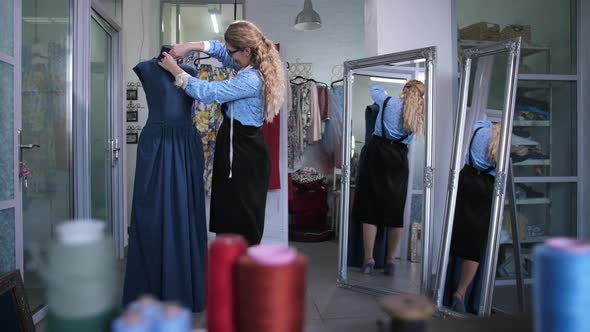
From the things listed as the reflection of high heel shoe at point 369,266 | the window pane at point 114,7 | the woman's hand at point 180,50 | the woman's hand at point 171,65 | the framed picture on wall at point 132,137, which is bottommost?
the reflection of high heel shoe at point 369,266

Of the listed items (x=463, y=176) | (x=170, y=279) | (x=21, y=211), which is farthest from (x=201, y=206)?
(x=463, y=176)

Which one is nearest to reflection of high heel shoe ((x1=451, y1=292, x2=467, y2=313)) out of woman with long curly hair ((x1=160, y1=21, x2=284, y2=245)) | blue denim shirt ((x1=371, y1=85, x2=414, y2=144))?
blue denim shirt ((x1=371, y1=85, x2=414, y2=144))

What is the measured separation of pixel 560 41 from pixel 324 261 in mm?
2672

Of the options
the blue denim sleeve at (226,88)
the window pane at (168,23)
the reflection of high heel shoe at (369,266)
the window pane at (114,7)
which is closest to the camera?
the blue denim sleeve at (226,88)

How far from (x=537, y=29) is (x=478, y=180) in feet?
4.82

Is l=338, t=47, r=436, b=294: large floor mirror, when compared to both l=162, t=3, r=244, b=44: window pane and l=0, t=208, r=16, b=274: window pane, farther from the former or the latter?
l=162, t=3, r=244, b=44: window pane

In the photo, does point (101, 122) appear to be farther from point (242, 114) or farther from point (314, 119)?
point (314, 119)

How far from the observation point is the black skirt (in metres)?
2.24

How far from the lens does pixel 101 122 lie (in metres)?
3.88

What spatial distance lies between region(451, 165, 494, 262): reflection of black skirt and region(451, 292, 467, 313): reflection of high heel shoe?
0.78 ft

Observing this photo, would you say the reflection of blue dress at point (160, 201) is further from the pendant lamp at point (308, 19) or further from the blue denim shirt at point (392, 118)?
the pendant lamp at point (308, 19)

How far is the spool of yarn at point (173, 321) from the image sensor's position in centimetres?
51

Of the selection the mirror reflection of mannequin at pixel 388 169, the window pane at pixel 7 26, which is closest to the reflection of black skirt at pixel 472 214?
the mirror reflection of mannequin at pixel 388 169

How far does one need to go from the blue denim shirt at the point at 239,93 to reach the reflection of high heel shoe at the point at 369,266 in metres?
1.57
